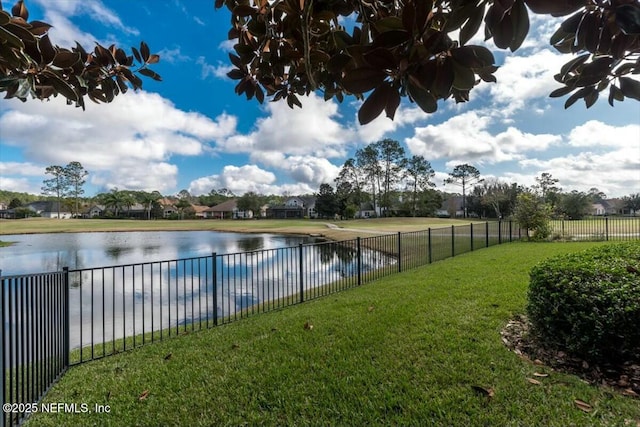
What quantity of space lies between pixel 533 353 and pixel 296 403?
2.31 metres

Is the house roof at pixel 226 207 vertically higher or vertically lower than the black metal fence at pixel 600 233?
higher

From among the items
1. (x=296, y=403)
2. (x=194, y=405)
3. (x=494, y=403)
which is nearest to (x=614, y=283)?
(x=494, y=403)

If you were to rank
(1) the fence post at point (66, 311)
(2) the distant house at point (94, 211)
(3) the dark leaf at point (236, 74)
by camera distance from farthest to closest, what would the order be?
(2) the distant house at point (94, 211)
(1) the fence post at point (66, 311)
(3) the dark leaf at point (236, 74)

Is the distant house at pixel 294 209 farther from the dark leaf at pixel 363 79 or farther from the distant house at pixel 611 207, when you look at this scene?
the dark leaf at pixel 363 79

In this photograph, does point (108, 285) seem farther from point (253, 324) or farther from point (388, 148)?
point (388, 148)

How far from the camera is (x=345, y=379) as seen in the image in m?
2.57

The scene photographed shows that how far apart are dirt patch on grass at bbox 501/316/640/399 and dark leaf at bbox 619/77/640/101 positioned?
2129mm

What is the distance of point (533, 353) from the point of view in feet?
9.51

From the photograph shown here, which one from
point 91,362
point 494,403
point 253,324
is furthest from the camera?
point 253,324

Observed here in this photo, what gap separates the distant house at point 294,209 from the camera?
66625mm

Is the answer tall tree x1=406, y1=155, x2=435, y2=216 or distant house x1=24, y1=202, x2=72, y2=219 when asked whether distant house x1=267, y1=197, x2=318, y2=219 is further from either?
distant house x1=24, y1=202, x2=72, y2=219

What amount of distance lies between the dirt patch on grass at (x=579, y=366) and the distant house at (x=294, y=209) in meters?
62.2

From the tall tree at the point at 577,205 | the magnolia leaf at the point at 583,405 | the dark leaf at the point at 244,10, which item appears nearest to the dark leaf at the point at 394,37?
the dark leaf at the point at 244,10

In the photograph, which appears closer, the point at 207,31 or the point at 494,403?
the point at 494,403
